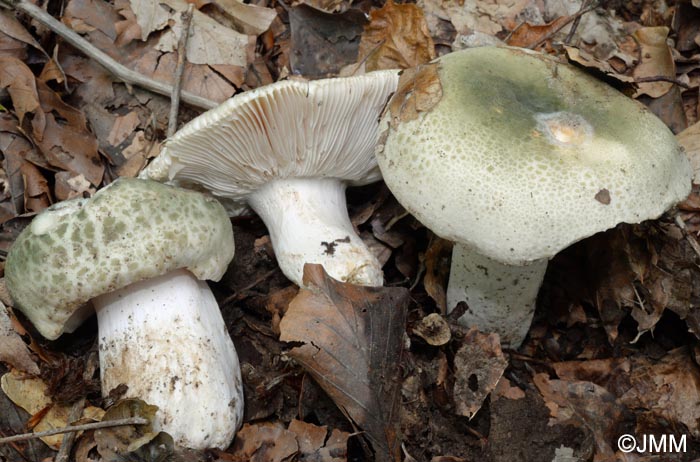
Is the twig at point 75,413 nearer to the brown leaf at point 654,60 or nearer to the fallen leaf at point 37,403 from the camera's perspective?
the fallen leaf at point 37,403

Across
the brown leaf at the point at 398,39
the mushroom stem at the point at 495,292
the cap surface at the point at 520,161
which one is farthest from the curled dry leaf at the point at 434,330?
the brown leaf at the point at 398,39

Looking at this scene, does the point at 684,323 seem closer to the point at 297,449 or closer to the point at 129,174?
the point at 297,449

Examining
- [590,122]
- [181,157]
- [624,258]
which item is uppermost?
[590,122]

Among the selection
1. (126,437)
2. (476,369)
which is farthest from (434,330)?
(126,437)

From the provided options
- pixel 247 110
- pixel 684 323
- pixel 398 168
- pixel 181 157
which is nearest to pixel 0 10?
pixel 181 157

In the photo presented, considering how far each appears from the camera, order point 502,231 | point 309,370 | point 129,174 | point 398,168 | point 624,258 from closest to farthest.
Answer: point 502,231
point 398,168
point 309,370
point 624,258
point 129,174

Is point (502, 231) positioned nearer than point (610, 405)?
Yes
